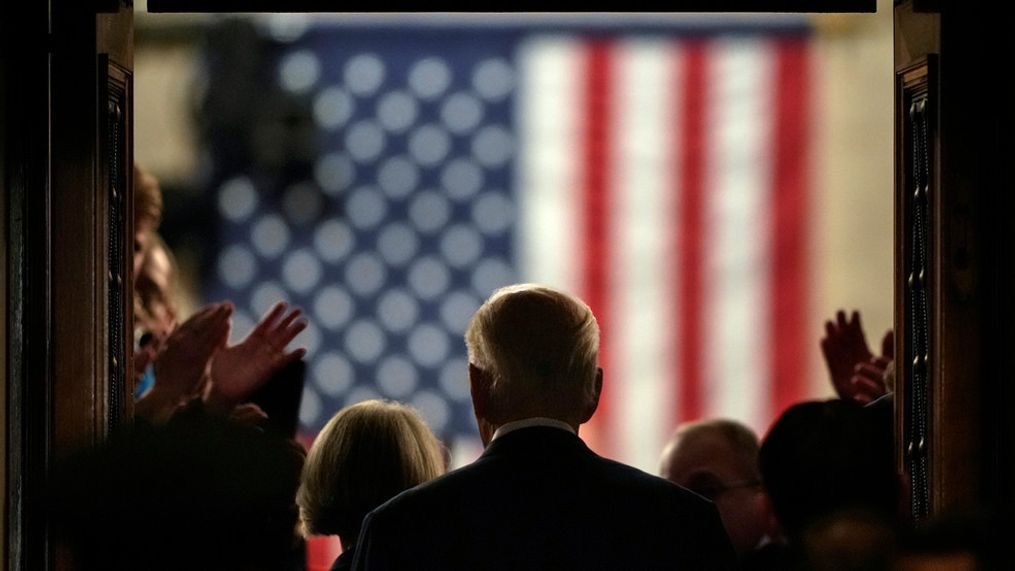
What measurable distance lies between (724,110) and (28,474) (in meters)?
4.43

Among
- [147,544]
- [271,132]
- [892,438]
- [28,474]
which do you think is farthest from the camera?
[271,132]

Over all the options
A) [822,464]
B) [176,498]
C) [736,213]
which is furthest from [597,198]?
[176,498]

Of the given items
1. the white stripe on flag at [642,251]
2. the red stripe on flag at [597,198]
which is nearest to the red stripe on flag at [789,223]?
the white stripe on flag at [642,251]

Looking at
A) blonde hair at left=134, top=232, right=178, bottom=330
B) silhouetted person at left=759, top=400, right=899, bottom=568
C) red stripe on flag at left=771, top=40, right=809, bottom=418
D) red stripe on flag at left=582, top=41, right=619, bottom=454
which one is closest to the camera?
silhouetted person at left=759, top=400, right=899, bottom=568

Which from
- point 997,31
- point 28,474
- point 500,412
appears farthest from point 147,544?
point 997,31

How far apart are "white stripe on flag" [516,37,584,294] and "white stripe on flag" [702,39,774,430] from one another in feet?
1.61

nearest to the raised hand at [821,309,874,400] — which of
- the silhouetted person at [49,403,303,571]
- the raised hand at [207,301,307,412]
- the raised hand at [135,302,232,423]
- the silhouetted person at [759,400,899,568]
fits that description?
the raised hand at [207,301,307,412]

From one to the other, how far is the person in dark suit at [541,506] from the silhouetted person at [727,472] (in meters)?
1.26

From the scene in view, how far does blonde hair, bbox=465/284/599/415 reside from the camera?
7.74ft

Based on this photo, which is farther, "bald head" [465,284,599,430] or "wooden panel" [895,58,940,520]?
"wooden panel" [895,58,940,520]

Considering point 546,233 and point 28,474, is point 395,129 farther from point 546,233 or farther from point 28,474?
point 28,474

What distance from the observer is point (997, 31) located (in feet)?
8.95

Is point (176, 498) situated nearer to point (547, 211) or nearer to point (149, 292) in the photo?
point (149, 292)

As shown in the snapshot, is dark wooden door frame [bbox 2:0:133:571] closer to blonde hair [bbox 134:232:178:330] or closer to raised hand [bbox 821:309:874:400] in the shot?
blonde hair [bbox 134:232:178:330]
